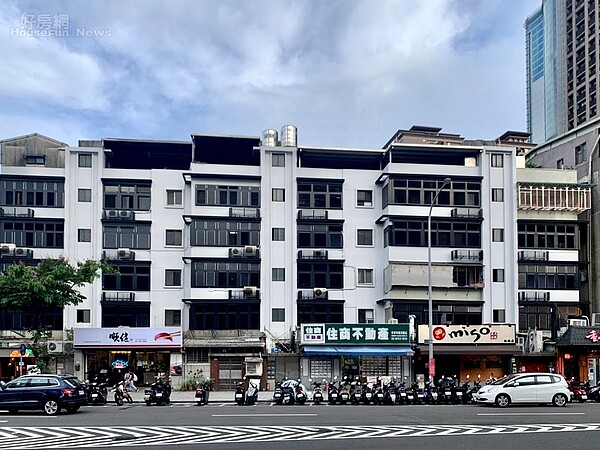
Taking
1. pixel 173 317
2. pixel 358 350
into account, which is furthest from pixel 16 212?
pixel 358 350

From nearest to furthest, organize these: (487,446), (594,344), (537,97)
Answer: (487,446) < (594,344) < (537,97)

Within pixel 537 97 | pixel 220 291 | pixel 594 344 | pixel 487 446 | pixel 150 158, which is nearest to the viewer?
pixel 487 446

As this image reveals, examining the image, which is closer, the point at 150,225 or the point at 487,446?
the point at 487,446

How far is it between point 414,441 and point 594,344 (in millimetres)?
27552

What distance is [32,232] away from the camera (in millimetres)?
45969

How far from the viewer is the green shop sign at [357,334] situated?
43.6m

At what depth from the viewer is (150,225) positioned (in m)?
47.4

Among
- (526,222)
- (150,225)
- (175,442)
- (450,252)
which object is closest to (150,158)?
(150,225)

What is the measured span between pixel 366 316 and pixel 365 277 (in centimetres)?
250

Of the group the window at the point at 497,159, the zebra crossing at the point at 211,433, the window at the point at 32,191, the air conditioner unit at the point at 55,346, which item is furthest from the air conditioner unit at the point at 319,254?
the zebra crossing at the point at 211,433

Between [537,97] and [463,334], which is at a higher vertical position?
[537,97]

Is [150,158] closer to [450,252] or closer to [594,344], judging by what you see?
[450,252]

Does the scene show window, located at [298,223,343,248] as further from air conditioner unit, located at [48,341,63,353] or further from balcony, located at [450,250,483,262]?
air conditioner unit, located at [48,341,63,353]

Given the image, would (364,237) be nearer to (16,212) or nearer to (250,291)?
(250,291)
